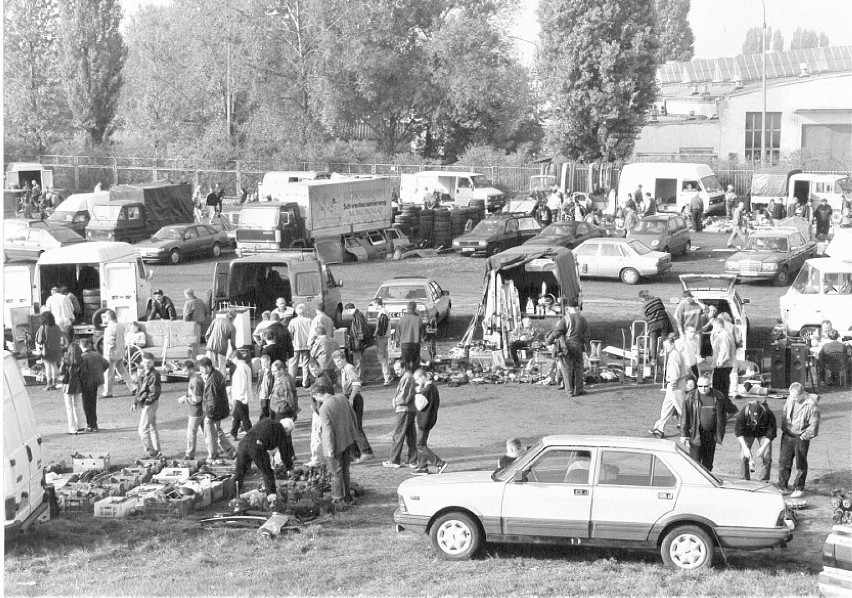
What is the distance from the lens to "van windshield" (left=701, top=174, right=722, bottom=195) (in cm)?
4619

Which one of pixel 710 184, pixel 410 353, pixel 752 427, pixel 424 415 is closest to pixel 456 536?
pixel 424 415

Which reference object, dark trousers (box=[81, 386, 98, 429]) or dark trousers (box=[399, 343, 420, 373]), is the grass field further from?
dark trousers (box=[399, 343, 420, 373])

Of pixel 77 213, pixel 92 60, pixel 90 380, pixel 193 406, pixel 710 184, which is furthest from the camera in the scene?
pixel 92 60

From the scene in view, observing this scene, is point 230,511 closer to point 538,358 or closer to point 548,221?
point 538,358

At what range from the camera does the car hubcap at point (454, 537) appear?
11.1m

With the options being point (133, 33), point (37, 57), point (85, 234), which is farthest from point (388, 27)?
point (133, 33)

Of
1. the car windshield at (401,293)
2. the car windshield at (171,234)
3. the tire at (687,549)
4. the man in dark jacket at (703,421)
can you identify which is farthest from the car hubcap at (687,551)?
the car windshield at (171,234)

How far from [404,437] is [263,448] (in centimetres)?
259

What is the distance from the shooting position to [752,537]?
1052 cm

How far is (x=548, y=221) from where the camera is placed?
43.4 meters

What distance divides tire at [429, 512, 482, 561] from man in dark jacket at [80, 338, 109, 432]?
7.73 m

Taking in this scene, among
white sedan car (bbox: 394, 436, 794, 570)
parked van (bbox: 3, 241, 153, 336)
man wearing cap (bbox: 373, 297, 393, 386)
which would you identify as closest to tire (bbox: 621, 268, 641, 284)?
man wearing cap (bbox: 373, 297, 393, 386)

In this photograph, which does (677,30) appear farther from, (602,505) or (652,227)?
(602,505)

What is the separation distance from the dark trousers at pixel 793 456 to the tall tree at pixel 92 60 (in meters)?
59.6
